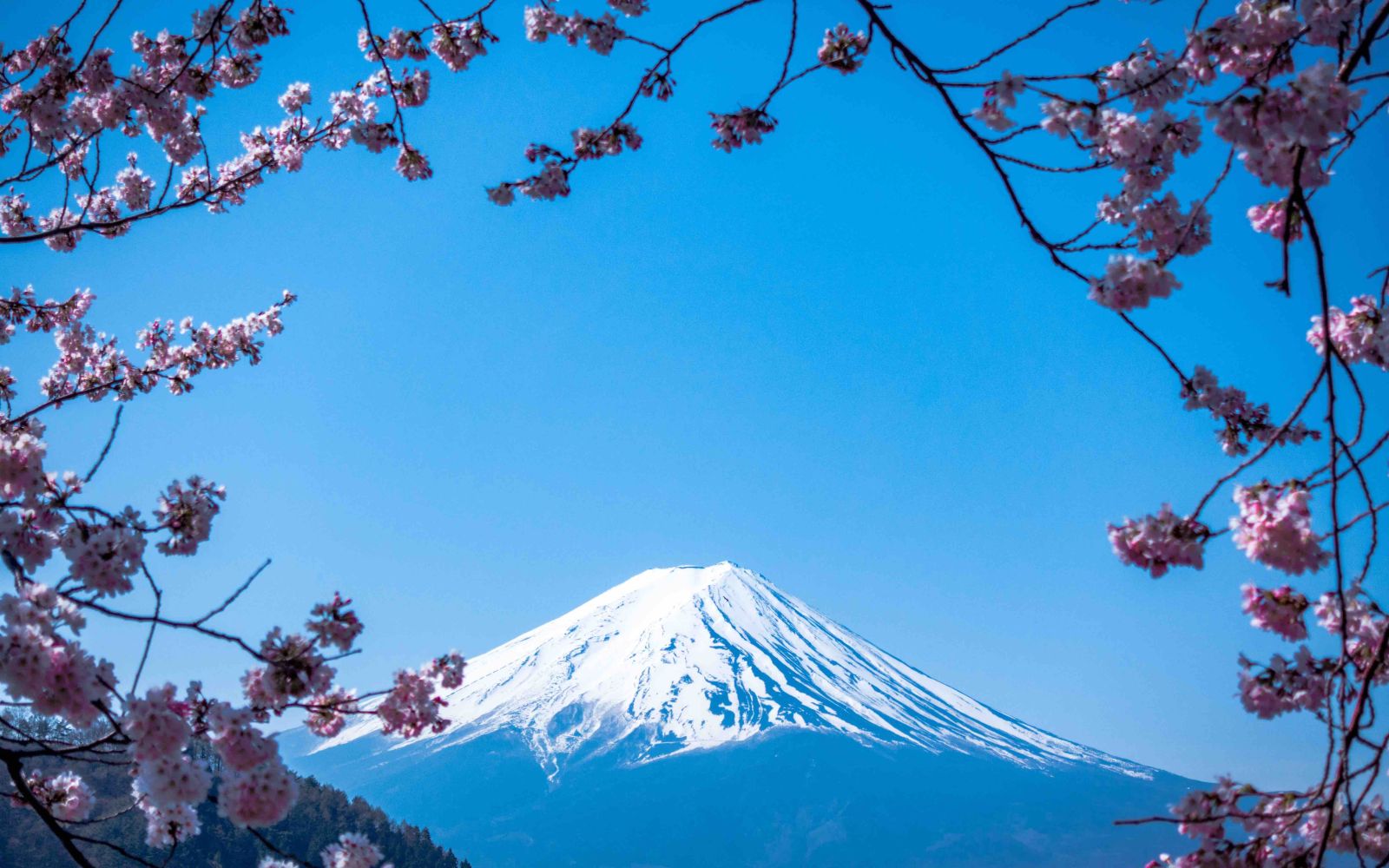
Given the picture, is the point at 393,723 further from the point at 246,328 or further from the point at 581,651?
the point at 581,651

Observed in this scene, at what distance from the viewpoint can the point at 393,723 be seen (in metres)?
3.26

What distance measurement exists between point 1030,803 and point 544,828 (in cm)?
4831

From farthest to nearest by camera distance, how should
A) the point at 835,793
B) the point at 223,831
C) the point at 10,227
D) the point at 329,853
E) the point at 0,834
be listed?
1. the point at 835,793
2. the point at 223,831
3. the point at 0,834
4. the point at 10,227
5. the point at 329,853

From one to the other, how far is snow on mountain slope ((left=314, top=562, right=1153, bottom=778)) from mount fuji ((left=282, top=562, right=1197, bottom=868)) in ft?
0.87

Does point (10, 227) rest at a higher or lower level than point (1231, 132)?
higher

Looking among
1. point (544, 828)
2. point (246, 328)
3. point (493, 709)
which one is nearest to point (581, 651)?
point (493, 709)

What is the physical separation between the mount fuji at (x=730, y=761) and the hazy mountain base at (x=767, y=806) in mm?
223

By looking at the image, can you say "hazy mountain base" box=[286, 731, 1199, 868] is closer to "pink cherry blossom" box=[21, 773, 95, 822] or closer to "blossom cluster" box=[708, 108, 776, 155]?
"pink cherry blossom" box=[21, 773, 95, 822]

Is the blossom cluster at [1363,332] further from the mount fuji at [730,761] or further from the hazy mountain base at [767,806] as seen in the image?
the hazy mountain base at [767,806]

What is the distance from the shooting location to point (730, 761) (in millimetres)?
87188

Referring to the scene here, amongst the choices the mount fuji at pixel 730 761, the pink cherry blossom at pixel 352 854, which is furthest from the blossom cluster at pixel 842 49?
the mount fuji at pixel 730 761

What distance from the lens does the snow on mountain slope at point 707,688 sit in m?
92.4

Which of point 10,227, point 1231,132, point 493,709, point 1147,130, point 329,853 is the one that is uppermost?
point 493,709

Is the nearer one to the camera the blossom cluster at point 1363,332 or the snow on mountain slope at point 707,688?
the blossom cluster at point 1363,332
